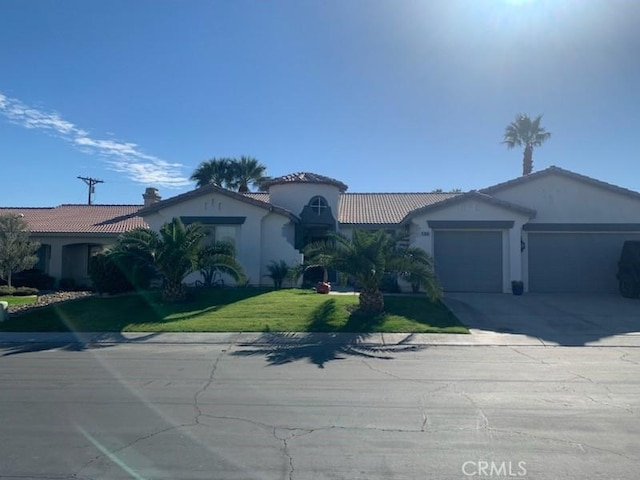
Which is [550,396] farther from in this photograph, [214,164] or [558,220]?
[214,164]

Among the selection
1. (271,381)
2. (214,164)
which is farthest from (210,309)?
(214,164)

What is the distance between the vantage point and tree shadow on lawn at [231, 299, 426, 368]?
11.0 meters

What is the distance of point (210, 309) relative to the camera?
16.8 m

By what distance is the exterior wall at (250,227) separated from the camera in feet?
73.7

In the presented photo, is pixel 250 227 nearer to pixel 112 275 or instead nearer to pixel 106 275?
pixel 112 275

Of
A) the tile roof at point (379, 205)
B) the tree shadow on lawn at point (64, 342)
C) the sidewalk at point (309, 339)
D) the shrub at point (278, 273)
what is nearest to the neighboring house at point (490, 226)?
the shrub at point (278, 273)

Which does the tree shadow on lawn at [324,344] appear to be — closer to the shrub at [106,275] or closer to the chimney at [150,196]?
the shrub at [106,275]

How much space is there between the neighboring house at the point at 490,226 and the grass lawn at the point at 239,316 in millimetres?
3987

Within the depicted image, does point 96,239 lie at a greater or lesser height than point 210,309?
greater

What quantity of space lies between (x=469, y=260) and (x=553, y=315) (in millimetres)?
5656

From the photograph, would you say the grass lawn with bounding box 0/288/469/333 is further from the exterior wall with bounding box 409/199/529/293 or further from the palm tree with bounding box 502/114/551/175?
the palm tree with bounding box 502/114/551/175

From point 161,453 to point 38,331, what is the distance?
11.2 meters

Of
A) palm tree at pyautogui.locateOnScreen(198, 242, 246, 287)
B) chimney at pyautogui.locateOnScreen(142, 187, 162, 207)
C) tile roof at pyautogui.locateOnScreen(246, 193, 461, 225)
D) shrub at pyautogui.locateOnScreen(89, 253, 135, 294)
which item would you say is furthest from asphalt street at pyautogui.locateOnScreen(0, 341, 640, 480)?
chimney at pyautogui.locateOnScreen(142, 187, 162, 207)

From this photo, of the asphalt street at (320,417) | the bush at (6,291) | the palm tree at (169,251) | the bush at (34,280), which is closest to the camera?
the asphalt street at (320,417)
